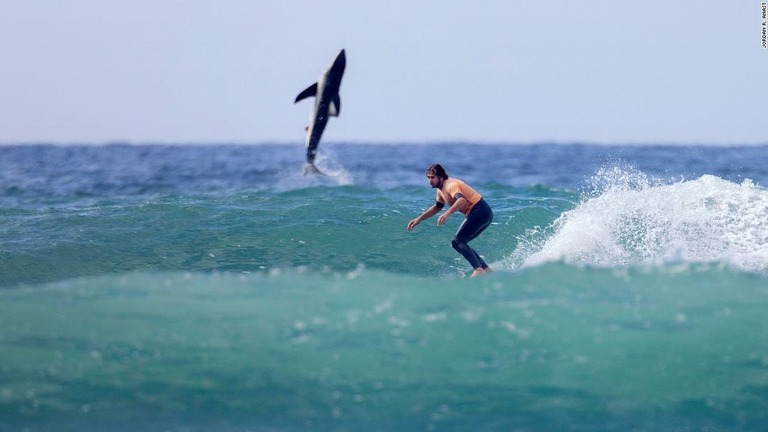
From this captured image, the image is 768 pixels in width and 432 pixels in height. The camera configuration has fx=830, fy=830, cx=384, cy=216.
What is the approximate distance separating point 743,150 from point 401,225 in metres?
43.1

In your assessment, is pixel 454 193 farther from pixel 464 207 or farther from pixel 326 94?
pixel 326 94

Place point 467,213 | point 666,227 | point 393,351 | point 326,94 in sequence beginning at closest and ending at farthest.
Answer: point 393,351, point 467,213, point 326,94, point 666,227

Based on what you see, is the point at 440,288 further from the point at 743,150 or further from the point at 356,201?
the point at 743,150

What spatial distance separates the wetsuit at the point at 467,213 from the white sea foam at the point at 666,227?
2176 mm

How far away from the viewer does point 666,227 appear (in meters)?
15.9

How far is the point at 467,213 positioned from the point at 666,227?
15.6 feet

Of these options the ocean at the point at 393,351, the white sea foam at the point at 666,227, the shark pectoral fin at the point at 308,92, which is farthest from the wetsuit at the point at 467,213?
the shark pectoral fin at the point at 308,92

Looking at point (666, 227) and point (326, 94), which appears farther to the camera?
point (666, 227)

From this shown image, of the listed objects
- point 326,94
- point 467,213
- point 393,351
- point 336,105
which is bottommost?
point 393,351

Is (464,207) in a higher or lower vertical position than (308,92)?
lower

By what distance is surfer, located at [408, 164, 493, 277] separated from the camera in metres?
13.0

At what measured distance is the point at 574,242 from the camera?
50.9 ft

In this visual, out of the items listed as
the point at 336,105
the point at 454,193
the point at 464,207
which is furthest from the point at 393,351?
the point at 336,105

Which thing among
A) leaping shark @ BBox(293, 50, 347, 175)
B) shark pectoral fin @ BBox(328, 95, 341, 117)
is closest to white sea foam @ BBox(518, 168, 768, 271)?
shark pectoral fin @ BBox(328, 95, 341, 117)
